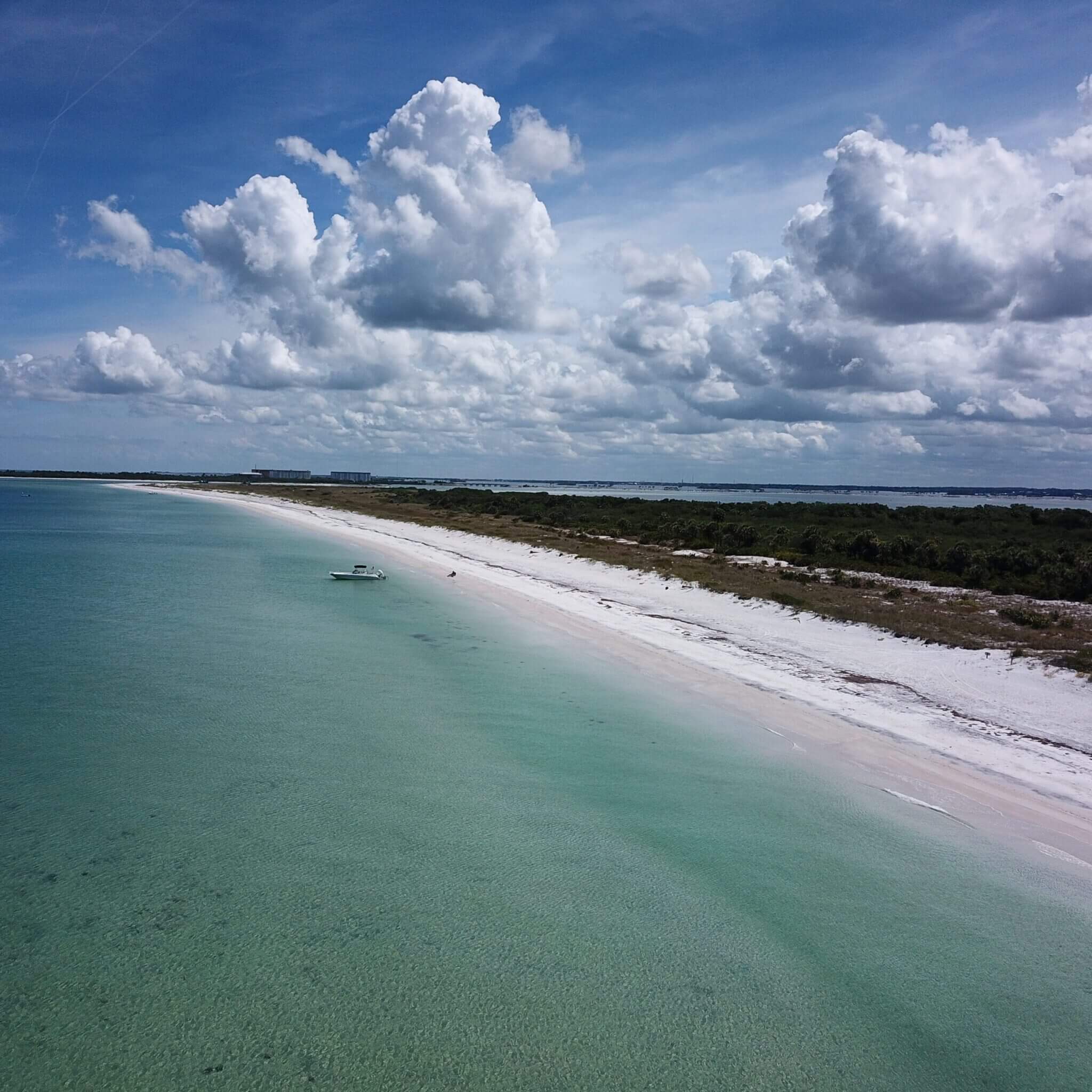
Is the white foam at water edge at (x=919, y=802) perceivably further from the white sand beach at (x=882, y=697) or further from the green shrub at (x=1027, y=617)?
the green shrub at (x=1027, y=617)

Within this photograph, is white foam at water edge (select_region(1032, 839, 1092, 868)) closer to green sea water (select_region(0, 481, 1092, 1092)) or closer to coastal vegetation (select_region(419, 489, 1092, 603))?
green sea water (select_region(0, 481, 1092, 1092))

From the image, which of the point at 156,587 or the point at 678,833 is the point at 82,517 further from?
the point at 678,833

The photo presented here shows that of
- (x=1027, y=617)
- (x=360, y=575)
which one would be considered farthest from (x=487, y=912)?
(x=360, y=575)

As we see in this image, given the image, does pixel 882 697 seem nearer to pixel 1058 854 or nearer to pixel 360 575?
pixel 1058 854

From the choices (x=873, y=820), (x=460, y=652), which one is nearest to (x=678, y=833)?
(x=873, y=820)

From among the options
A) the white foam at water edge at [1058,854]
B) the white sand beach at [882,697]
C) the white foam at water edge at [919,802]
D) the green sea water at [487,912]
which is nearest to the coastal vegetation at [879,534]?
the white sand beach at [882,697]
